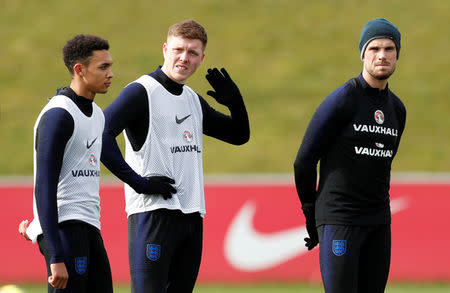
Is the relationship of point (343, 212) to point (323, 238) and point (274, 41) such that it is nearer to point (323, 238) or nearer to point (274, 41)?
point (323, 238)

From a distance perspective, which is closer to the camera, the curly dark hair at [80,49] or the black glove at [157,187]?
the curly dark hair at [80,49]

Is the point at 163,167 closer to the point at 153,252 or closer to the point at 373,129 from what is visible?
the point at 153,252

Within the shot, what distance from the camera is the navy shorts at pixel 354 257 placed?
211 inches

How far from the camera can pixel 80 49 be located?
5230mm

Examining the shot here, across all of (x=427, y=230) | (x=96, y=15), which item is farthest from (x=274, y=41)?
(x=427, y=230)

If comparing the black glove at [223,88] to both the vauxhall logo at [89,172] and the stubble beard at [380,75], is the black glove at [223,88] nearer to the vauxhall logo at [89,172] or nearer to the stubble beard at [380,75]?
the stubble beard at [380,75]

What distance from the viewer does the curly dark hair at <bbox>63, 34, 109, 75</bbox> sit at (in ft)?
17.1

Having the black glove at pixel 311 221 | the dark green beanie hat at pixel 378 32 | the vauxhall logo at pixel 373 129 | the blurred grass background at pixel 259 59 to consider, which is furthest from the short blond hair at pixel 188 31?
the blurred grass background at pixel 259 59

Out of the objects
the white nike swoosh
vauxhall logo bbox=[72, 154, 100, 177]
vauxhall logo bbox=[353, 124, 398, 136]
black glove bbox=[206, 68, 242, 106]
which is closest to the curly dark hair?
vauxhall logo bbox=[72, 154, 100, 177]

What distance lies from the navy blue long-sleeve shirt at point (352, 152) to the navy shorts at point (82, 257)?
4.55 ft

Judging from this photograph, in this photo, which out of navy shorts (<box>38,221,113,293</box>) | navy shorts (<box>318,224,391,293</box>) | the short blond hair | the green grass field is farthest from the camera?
the green grass field

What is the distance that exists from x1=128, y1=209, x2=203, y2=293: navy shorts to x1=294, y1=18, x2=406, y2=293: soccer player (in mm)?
808

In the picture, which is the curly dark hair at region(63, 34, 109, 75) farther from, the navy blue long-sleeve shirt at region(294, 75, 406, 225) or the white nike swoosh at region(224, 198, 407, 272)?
the white nike swoosh at region(224, 198, 407, 272)

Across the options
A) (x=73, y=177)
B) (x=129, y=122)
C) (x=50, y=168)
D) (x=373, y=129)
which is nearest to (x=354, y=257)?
(x=373, y=129)
